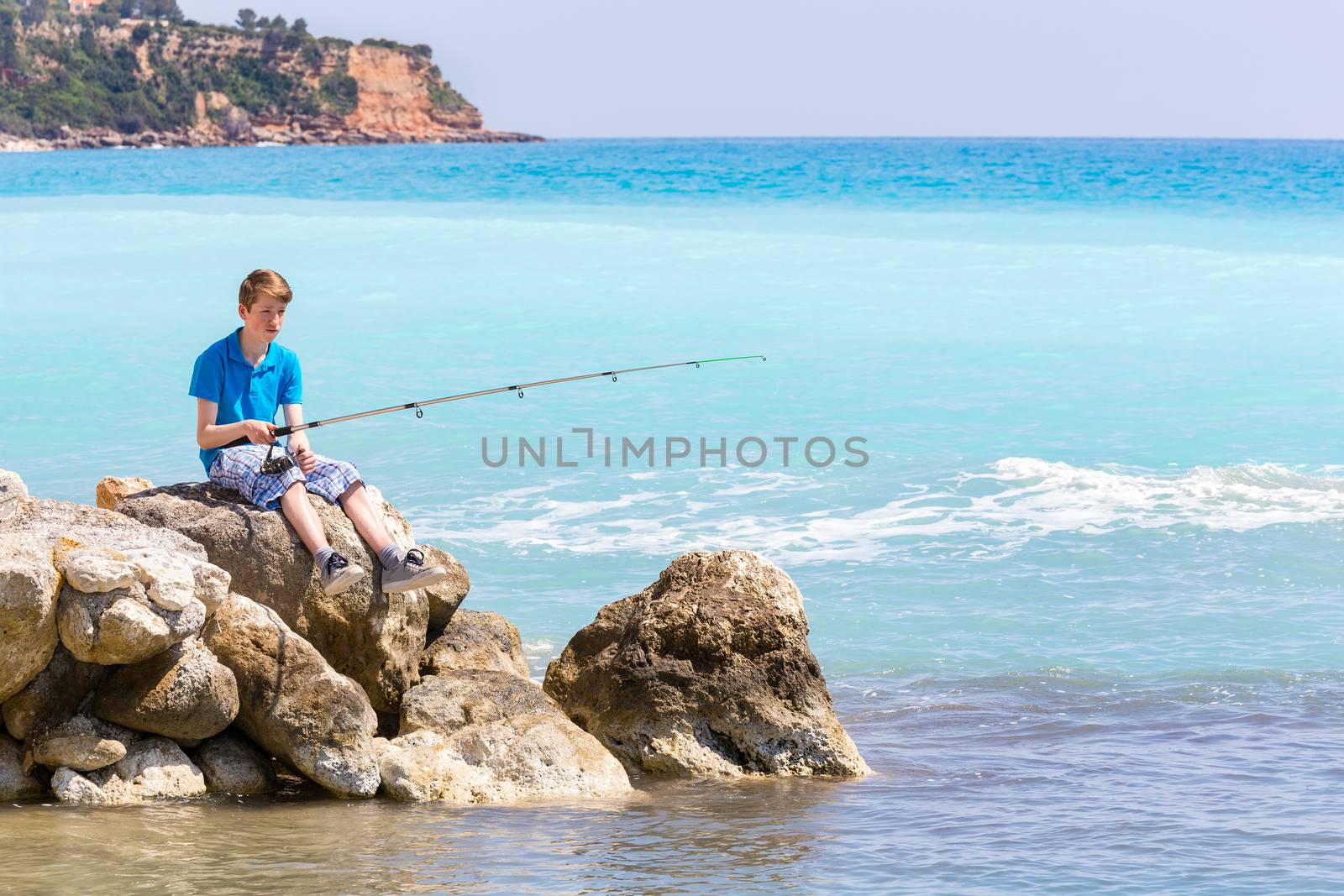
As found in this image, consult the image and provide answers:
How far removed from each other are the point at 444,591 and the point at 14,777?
157cm

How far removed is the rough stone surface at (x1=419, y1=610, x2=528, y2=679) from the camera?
555cm

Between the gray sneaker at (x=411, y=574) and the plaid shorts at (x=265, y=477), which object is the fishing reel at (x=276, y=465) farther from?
the gray sneaker at (x=411, y=574)

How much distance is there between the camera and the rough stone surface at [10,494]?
16.6 feet

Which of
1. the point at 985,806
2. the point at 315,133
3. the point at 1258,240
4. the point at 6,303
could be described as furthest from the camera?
the point at 315,133

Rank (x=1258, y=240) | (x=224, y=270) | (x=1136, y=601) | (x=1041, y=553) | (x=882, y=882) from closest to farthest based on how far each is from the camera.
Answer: (x=882, y=882) < (x=1136, y=601) < (x=1041, y=553) < (x=224, y=270) < (x=1258, y=240)

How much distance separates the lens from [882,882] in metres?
4.21


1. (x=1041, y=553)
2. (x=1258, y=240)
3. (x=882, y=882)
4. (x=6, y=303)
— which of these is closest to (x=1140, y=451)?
(x=1041, y=553)

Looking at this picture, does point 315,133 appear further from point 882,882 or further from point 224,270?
point 882,882

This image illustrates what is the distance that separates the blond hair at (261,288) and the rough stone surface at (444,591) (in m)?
1.05

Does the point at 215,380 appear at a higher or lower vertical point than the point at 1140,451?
higher

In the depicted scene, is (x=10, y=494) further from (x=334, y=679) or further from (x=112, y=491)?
(x=334, y=679)

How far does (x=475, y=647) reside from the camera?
5645 millimetres

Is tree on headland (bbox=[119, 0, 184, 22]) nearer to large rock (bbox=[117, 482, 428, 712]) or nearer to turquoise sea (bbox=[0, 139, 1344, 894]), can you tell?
turquoise sea (bbox=[0, 139, 1344, 894])

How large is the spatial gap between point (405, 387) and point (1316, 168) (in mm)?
45025
